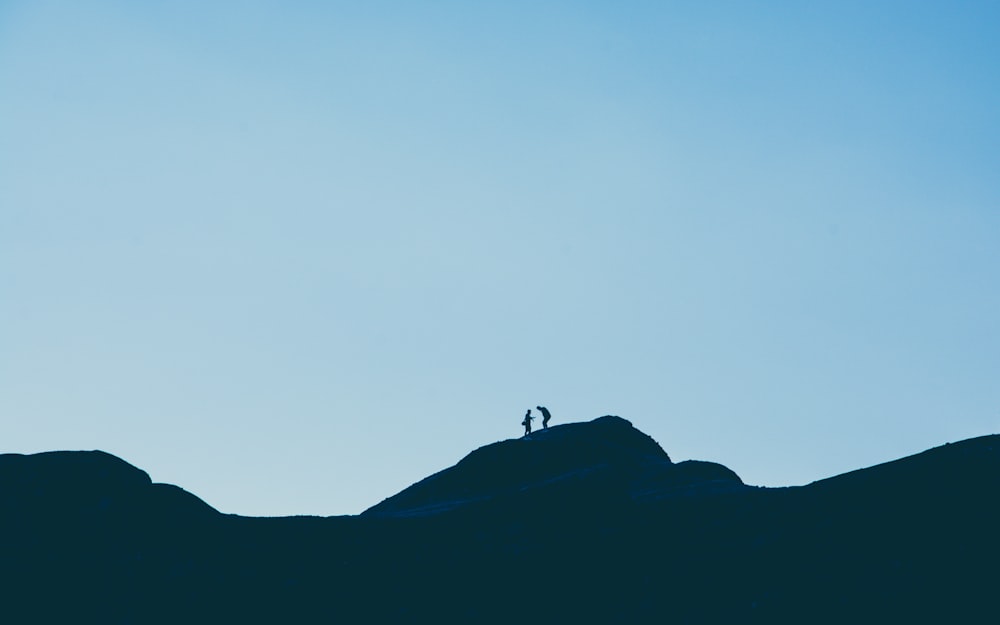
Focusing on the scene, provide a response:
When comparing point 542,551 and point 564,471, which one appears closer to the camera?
point 542,551

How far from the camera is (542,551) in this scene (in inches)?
1768

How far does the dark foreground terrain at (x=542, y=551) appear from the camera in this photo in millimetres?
38844

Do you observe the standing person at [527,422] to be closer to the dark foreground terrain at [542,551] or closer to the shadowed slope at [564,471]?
the shadowed slope at [564,471]

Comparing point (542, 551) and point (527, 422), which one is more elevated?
point (527, 422)

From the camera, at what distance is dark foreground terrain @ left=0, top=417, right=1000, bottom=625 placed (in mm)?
38844

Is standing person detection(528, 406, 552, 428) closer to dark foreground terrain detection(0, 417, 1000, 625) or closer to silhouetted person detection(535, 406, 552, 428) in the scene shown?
silhouetted person detection(535, 406, 552, 428)

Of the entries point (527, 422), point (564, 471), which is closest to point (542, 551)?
point (564, 471)

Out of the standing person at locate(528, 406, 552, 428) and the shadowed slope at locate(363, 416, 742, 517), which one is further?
the standing person at locate(528, 406, 552, 428)

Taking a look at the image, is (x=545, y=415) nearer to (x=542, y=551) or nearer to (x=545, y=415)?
(x=545, y=415)

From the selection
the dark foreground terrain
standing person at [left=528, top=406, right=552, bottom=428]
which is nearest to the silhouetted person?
standing person at [left=528, top=406, right=552, bottom=428]

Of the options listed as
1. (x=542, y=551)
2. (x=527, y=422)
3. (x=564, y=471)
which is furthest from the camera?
(x=527, y=422)

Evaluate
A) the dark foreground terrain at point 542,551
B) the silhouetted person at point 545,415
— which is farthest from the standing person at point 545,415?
the dark foreground terrain at point 542,551

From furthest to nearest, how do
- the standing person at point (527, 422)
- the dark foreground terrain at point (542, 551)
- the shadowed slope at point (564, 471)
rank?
1. the standing person at point (527, 422)
2. the shadowed slope at point (564, 471)
3. the dark foreground terrain at point (542, 551)

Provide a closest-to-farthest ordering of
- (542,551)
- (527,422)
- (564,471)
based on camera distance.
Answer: (542,551) < (564,471) < (527,422)
